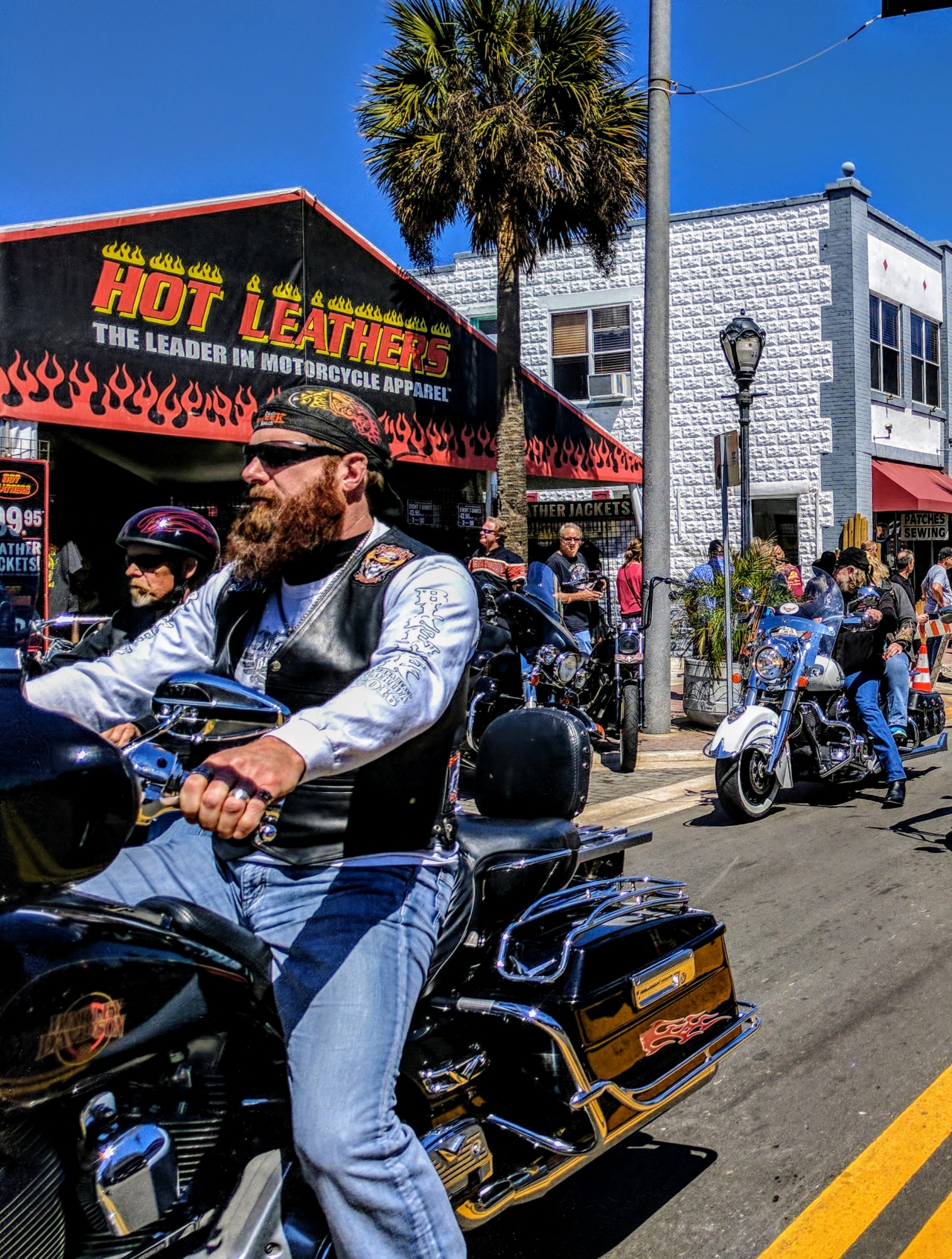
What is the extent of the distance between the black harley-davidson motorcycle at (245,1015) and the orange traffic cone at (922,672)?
690cm

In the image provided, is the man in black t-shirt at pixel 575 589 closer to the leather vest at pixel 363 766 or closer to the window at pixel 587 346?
the leather vest at pixel 363 766

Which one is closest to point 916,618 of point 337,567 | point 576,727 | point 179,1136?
point 576,727

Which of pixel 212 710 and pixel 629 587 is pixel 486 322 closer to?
pixel 629 587

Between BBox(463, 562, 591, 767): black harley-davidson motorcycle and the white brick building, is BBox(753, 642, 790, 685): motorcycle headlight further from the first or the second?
the white brick building

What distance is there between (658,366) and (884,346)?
14095mm

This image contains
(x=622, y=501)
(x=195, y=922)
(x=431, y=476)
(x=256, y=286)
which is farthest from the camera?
(x=622, y=501)

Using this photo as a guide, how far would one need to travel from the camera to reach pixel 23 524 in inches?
366

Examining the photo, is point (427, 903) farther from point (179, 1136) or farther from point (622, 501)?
point (622, 501)

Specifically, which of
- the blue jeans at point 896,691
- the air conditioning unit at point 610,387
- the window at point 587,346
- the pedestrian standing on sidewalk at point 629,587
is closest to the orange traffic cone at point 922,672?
the blue jeans at point 896,691

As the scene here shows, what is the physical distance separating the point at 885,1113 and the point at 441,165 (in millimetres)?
11990

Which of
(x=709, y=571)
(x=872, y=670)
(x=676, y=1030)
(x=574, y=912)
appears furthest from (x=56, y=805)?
(x=709, y=571)

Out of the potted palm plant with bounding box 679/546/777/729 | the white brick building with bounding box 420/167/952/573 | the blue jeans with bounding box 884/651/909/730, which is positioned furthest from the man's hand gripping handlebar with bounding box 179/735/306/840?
the white brick building with bounding box 420/167/952/573

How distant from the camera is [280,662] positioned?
2.33 meters

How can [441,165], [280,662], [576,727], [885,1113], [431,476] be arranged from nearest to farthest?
[280,662]
[576,727]
[885,1113]
[441,165]
[431,476]
